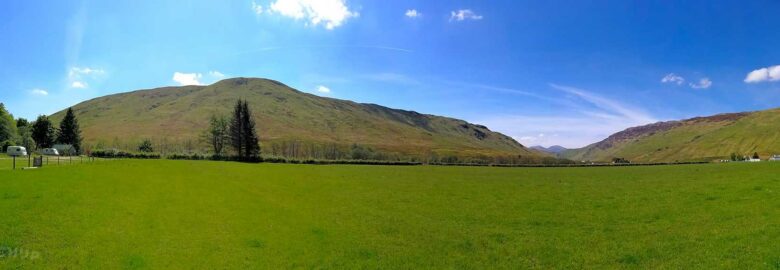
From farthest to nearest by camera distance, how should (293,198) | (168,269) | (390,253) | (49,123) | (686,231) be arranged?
1. (49,123)
2. (293,198)
3. (686,231)
4. (390,253)
5. (168,269)

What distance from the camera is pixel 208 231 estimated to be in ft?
68.0

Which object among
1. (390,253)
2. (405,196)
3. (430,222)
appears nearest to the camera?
(390,253)

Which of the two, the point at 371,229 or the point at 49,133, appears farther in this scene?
the point at 49,133

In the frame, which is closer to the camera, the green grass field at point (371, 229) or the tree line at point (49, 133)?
the green grass field at point (371, 229)

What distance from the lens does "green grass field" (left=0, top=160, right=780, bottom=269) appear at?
16.3m

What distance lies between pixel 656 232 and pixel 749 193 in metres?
14.1

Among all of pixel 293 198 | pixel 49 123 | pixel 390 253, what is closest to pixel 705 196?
pixel 390 253

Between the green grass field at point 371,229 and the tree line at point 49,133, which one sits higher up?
the tree line at point 49,133

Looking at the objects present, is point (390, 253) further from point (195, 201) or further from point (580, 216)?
point (195, 201)

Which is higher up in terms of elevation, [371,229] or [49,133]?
[49,133]

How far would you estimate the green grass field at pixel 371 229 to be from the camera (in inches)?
642

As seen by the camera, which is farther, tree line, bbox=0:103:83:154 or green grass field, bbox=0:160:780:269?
tree line, bbox=0:103:83:154

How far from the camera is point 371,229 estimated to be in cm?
2309

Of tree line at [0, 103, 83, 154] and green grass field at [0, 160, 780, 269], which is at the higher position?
tree line at [0, 103, 83, 154]
